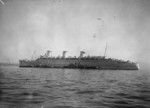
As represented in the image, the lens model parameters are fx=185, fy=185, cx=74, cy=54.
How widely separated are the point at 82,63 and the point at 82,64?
0.40 metres

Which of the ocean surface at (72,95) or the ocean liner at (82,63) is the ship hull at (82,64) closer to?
the ocean liner at (82,63)

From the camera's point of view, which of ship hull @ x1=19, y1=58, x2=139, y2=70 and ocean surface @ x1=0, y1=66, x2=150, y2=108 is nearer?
ocean surface @ x1=0, y1=66, x2=150, y2=108

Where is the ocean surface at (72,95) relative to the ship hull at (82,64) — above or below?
below

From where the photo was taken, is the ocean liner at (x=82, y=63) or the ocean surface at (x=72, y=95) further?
the ocean liner at (x=82, y=63)

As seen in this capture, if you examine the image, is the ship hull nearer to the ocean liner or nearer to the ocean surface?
the ocean liner

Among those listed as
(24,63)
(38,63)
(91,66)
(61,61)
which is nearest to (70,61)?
(61,61)

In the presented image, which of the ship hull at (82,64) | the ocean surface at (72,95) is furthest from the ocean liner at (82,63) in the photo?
the ocean surface at (72,95)

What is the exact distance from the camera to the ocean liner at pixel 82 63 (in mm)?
69000

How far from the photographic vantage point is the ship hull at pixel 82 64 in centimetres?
6894

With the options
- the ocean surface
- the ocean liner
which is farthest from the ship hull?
the ocean surface

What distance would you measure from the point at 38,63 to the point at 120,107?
72.3 meters

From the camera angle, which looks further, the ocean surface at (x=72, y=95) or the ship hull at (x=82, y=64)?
the ship hull at (x=82, y=64)

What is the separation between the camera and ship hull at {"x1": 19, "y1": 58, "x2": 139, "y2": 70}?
68938 mm

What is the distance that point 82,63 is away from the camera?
7319cm
